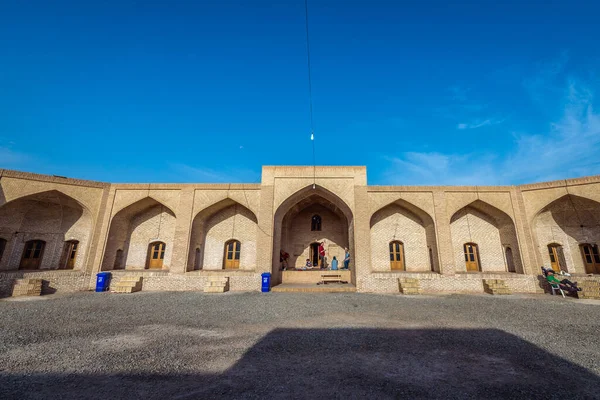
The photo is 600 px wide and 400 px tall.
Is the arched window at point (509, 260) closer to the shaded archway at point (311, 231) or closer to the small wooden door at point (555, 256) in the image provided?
the small wooden door at point (555, 256)

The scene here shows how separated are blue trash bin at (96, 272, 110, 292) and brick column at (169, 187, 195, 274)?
3.20 meters

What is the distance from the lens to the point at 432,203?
13977mm

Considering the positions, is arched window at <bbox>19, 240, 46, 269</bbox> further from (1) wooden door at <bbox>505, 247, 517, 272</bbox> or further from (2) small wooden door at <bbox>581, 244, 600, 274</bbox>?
(2) small wooden door at <bbox>581, 244, 600, 274</bbox>

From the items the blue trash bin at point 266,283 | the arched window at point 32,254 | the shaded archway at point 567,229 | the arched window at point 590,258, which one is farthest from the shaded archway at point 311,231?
the arched window at point 32,254

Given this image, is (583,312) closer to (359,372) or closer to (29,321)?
(359,372)

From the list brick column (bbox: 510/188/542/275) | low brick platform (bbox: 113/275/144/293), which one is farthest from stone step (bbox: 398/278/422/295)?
low brick platform (bbox: 113/275/144/293)

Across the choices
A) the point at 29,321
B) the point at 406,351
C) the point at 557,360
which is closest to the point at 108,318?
the point at 29,321

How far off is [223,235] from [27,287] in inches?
357

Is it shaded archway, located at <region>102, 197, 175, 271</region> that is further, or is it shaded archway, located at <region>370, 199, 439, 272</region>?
shaded archway, located at <region>370, 199, 439, 272</region>

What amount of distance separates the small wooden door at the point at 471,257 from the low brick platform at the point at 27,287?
74.5ft

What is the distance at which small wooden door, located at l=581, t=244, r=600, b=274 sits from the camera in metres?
14.0

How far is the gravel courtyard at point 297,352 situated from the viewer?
3.56 m

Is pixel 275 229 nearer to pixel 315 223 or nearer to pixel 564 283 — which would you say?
pixel 315 223

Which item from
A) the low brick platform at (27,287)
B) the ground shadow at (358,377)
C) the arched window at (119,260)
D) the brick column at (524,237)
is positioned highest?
the brick column at (524,237)
